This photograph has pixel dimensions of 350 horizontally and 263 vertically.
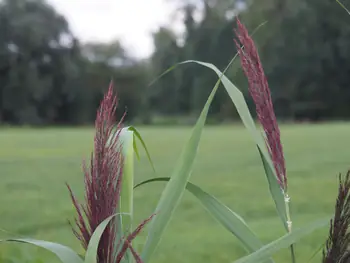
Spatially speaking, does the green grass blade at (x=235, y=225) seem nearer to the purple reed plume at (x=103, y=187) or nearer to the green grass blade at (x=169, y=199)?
the green grass blade at (x=169, y=199)

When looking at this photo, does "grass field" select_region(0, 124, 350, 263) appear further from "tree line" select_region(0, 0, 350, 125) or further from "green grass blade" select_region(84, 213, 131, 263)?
"tree line" select_region(0, 0, 350, 125)

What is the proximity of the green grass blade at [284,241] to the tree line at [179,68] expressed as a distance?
68.5 ft

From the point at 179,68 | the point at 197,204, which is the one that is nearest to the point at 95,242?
the point at 197,204

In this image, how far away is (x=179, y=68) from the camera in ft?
80.9

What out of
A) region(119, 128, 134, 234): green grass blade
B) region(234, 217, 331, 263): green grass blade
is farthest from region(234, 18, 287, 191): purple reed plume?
region(119, 128, 134, 234): green grass blade

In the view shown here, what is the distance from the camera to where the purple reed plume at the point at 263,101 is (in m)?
0.51

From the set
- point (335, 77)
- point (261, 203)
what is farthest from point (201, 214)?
point (335, 77)

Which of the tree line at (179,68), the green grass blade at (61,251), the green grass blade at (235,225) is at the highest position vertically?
the tree line at (179,68)

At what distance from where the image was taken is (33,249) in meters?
1.65

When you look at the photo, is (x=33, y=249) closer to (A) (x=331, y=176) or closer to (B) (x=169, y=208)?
(B) (x=169, y=208)

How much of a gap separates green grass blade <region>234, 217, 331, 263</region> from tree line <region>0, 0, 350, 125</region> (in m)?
20.9

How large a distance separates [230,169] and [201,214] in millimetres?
2149

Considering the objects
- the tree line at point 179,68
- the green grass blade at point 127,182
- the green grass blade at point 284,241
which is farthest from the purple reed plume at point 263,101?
the tree line at point 179,68

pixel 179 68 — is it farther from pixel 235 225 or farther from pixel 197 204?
pixel 235 225
